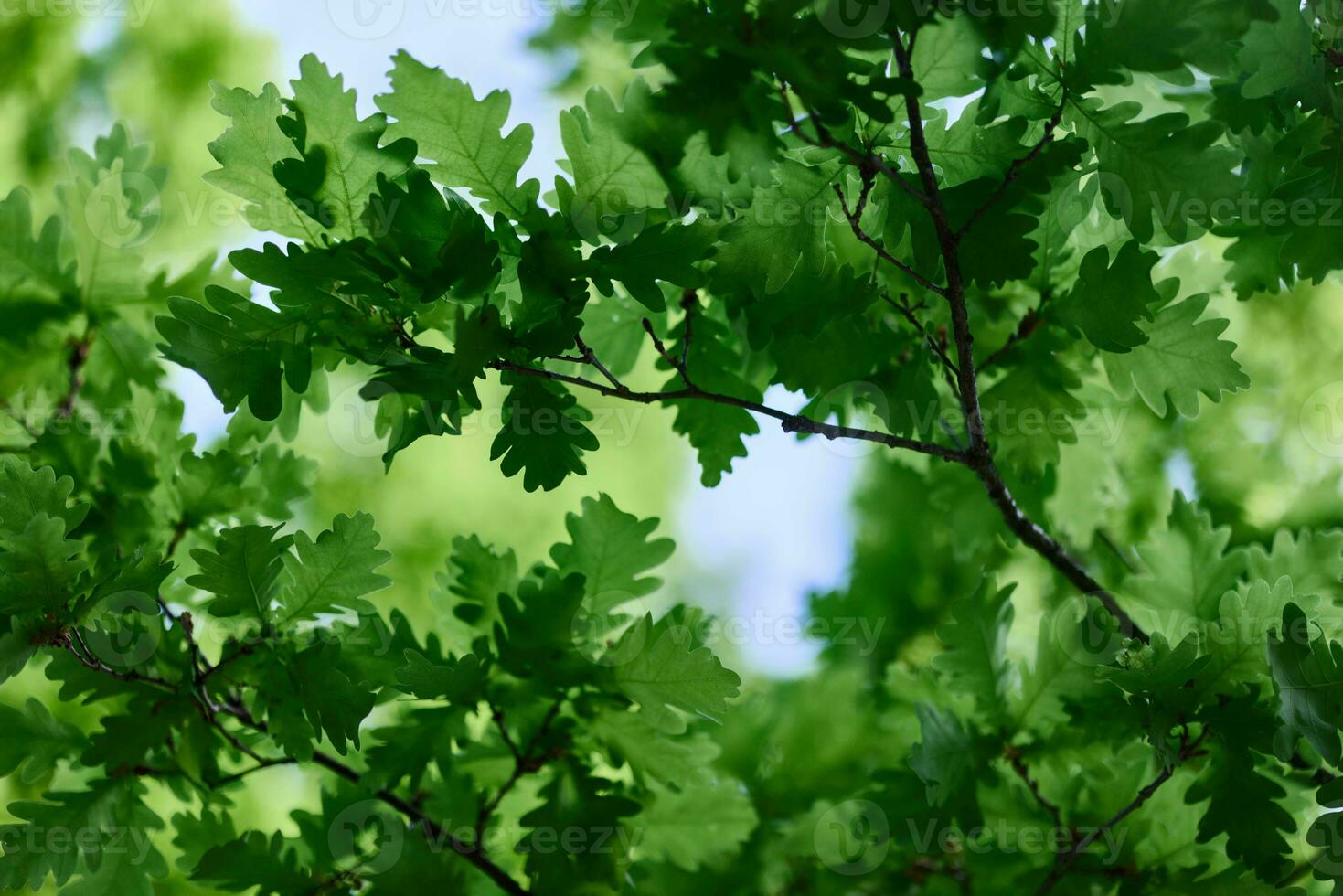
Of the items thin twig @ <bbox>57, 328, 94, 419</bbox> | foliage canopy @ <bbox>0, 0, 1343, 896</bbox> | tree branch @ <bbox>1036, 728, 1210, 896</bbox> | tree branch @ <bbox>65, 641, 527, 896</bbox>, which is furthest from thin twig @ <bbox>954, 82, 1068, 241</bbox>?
thin twig @ <bbox>57, 328, 94, 419</bbox>

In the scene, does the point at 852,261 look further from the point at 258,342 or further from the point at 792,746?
the point at 792,746

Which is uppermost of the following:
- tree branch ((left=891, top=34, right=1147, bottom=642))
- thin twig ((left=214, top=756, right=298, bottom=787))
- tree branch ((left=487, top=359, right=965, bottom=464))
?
tree branch ((left=891, top=34, right=1147, bottom=642))

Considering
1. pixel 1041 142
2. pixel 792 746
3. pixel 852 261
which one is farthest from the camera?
pixel 792 746

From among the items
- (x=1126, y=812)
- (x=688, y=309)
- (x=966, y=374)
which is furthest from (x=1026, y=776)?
(x=688, y=309)

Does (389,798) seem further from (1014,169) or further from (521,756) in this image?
(1014,169)

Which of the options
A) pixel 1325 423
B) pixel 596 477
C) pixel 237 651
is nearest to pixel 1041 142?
pixel 237 651

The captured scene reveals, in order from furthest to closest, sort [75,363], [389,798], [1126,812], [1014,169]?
[75,363] → [389,798] → [1126,812] → [1014,169]

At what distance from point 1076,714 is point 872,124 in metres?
0.72

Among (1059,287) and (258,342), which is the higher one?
(1059,287)

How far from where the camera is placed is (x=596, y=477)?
8.95ft

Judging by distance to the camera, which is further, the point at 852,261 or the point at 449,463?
the point at 449,463

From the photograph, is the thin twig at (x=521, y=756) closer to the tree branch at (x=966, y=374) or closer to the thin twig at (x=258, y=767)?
the thin twig at (x=258, y=767)

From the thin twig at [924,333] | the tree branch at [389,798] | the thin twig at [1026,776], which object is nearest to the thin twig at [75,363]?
the tree branch at [389,798]

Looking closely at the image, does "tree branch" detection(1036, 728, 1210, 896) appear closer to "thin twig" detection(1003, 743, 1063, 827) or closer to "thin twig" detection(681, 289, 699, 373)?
"thin twig" detection(1003, 743, 1063, 827)
